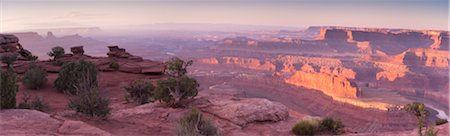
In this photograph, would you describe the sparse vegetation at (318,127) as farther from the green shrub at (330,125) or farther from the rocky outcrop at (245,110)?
the rocky outcrop at (245,110)

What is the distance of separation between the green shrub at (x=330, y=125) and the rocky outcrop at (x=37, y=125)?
7.14 m

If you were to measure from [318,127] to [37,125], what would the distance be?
8.50 meters

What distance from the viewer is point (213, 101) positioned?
17203mm

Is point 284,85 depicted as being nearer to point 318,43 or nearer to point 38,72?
point 38,72

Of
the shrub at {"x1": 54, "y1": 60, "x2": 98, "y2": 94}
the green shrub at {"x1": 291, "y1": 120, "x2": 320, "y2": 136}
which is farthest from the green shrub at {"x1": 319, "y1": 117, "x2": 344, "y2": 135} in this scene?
the shrub at {"x1": 54, "y1": 60, "x2": 98, "y2": 94}

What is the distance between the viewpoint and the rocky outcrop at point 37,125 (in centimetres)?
966

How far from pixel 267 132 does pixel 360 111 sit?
119 feet

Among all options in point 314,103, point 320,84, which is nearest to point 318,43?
point 320,84

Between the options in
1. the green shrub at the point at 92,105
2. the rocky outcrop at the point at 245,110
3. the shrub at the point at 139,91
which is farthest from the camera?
the shrub at the point at 139,91

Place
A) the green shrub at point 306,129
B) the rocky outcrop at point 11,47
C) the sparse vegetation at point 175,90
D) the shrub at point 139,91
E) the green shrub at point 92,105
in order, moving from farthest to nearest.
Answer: the rocky outcrop at point 11,47 → the shrub at point 139,91 → the sparse vegetation at point 175,90 → the green shrub at point 92,105 → the green shrub at point 306,129

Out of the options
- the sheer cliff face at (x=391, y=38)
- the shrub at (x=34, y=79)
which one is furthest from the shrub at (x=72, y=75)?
the sheer cliff face at (x=391, y=38)

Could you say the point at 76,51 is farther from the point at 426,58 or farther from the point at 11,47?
the point at 426,58

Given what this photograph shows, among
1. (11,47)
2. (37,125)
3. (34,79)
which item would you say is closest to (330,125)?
(37,125)

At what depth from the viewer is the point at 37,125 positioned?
10.4 metres
